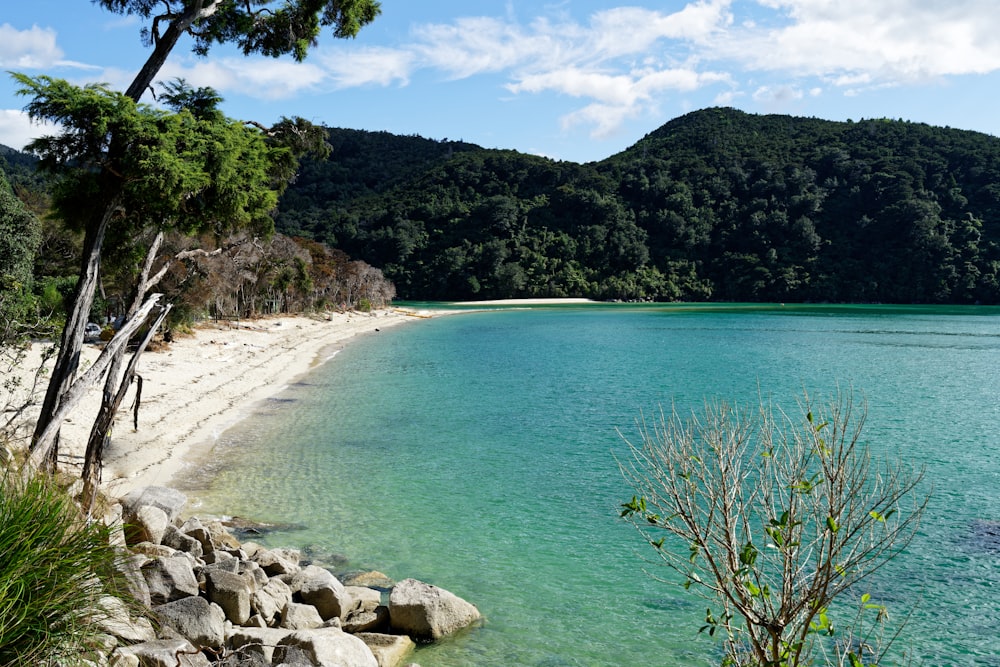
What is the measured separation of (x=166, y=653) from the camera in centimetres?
520

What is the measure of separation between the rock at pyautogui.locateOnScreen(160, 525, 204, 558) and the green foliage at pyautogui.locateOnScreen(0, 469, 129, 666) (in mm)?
4531

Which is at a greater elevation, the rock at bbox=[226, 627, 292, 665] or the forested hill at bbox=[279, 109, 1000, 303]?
the forested hill at bbox=[279, 109, 1000, 303]

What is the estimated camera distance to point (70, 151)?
326 inches

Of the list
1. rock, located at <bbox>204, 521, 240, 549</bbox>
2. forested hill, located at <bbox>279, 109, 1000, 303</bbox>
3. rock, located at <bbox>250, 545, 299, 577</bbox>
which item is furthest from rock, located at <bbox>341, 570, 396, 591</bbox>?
forested hill, located at <bbox>279, 109, 1000, 303</bbox>

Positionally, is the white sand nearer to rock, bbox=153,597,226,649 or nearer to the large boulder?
the large boulder

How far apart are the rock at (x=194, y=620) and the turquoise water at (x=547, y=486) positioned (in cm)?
226

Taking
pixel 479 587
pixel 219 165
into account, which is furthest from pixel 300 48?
pixel 479 587

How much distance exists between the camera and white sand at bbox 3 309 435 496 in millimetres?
14328

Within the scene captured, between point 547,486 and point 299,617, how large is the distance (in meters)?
7.53

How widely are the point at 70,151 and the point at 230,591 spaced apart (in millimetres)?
5705

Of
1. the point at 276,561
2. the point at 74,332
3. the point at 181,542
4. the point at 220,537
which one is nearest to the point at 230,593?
the point at 276,561

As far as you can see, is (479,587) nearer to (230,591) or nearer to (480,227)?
(230,591)

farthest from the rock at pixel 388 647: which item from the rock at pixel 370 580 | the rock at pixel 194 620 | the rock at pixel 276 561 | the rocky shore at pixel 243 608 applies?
the rock at pixel 276 561

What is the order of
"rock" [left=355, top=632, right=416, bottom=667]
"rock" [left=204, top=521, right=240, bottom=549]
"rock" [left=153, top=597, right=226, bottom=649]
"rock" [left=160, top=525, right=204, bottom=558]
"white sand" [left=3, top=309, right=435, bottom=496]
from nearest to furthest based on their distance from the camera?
"rock" [left=153, top=597, right=226, bottom=649] < "rock" [left=355, top=632, right=416, bottom=667] < "rock" [left=160, top=525, right=204, bottom=558] < "rock" [left=204, top=521, right=240, bottom=549] < "white sand" [left=3, top=309, right=435, bottom=496]
